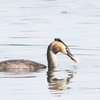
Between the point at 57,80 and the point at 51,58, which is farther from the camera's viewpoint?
the point at 51,58

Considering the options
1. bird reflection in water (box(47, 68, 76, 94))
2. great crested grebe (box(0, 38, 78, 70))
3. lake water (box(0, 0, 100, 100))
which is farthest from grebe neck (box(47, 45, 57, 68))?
bird reflection in water (box(47, 68, 76, 94))

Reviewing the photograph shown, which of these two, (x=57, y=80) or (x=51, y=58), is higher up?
(x=51, y=58)

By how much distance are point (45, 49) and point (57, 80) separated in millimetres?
5895

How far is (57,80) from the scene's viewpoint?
1468cm

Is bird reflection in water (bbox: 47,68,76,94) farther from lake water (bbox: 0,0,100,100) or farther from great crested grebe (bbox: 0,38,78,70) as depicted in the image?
great crested grebe (bbox: 0,38,78,70)

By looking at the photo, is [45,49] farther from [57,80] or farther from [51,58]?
[57,80]

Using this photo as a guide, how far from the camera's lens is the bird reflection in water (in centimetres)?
1363

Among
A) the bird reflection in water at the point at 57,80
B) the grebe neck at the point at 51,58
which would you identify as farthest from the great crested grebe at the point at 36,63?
the bird reflection in water at the point at 57,80

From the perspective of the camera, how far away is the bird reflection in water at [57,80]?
13627 mm

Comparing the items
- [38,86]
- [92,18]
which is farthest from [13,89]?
[92,18]

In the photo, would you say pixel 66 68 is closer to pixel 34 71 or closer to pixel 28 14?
pixel 34 71

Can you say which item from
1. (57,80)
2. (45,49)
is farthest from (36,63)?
(45,49)

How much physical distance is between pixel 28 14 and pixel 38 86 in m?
22.1

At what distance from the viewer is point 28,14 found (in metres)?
35.4
